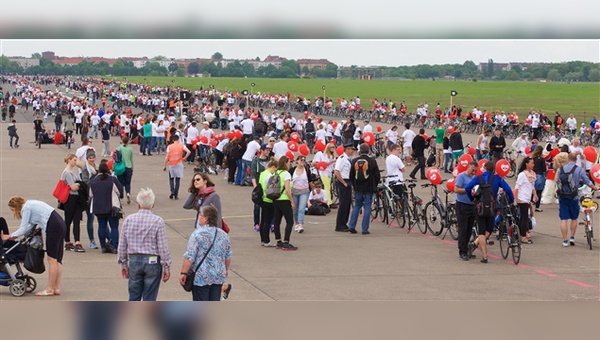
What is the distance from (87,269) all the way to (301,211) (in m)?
4.69

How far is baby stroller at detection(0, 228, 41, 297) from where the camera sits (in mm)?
10273

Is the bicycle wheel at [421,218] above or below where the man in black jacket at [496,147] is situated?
below

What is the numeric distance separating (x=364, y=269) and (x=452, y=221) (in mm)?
3315

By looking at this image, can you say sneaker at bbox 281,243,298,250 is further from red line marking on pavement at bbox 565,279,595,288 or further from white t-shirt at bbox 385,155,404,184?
red line marking on pavement at bbox 565,279,595,288

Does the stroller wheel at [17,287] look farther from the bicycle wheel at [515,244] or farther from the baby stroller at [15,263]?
the bicycle wheel at [515,244]

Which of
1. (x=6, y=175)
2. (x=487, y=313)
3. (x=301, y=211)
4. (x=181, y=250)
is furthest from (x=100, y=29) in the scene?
(x=6, y=175)

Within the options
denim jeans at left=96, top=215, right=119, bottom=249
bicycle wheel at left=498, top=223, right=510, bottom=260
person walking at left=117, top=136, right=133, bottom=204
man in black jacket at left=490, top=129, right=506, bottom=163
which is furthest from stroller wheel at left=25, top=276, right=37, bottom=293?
man in black jacket at left=490, top=129, right=506, bottom=163

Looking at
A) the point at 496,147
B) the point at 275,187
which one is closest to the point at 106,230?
the point at 275,187

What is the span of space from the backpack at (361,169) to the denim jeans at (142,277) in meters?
7.87

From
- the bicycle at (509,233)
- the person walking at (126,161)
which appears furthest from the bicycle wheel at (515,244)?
the person walking at (126,161)

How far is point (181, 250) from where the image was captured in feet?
46.6

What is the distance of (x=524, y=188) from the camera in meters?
14.8

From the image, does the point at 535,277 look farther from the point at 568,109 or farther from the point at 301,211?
the point at 568,109

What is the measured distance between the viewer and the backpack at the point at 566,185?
46.8 ft
